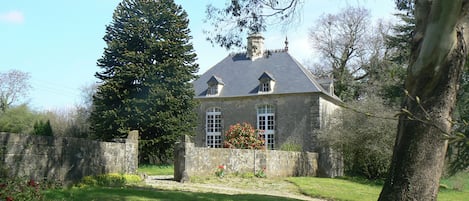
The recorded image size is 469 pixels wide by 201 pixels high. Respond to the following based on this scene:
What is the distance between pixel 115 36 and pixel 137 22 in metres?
1.56

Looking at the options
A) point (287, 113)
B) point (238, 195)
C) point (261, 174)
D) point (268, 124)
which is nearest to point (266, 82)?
point (287, 113)

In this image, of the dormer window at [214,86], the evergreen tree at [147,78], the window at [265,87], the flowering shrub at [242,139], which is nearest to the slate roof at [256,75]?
the dormer window at [214,86]

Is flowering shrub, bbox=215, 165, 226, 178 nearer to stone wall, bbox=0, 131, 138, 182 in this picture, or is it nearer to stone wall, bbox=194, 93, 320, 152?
stone wall, bbox=0, 131, 138, 182

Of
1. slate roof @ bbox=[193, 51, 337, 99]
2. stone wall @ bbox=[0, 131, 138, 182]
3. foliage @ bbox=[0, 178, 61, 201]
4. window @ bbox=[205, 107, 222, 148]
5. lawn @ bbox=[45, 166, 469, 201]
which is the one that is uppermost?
slate roof @ bbox=[193, 51, 337, 99]

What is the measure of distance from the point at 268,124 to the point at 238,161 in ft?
39.7

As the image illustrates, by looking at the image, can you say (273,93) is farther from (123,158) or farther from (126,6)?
(123,158)

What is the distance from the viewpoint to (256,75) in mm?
30688

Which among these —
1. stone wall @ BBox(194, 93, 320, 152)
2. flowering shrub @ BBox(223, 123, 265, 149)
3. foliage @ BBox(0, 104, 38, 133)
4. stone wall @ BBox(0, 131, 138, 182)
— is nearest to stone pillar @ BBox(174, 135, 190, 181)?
stone wall @ BBox(0, 131, 138, 182)

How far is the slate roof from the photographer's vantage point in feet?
94.9

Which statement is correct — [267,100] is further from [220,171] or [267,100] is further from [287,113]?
[220,171]

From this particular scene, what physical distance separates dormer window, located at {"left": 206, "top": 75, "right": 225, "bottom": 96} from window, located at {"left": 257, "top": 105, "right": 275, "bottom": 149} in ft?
11.1

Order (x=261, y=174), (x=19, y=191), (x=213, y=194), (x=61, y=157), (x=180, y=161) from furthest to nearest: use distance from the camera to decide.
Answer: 1. (x=261, y=174)
2. (x=180, y=161)
3. (x=213, y=194)
4. (x=61, y=157)
5. (x=19, y=191)

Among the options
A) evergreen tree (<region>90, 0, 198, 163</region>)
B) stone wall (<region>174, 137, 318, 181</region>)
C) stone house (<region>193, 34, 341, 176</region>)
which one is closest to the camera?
stone wall (<region>174, 137, 318, 181</region>)

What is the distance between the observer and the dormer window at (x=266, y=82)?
95.8 feet
